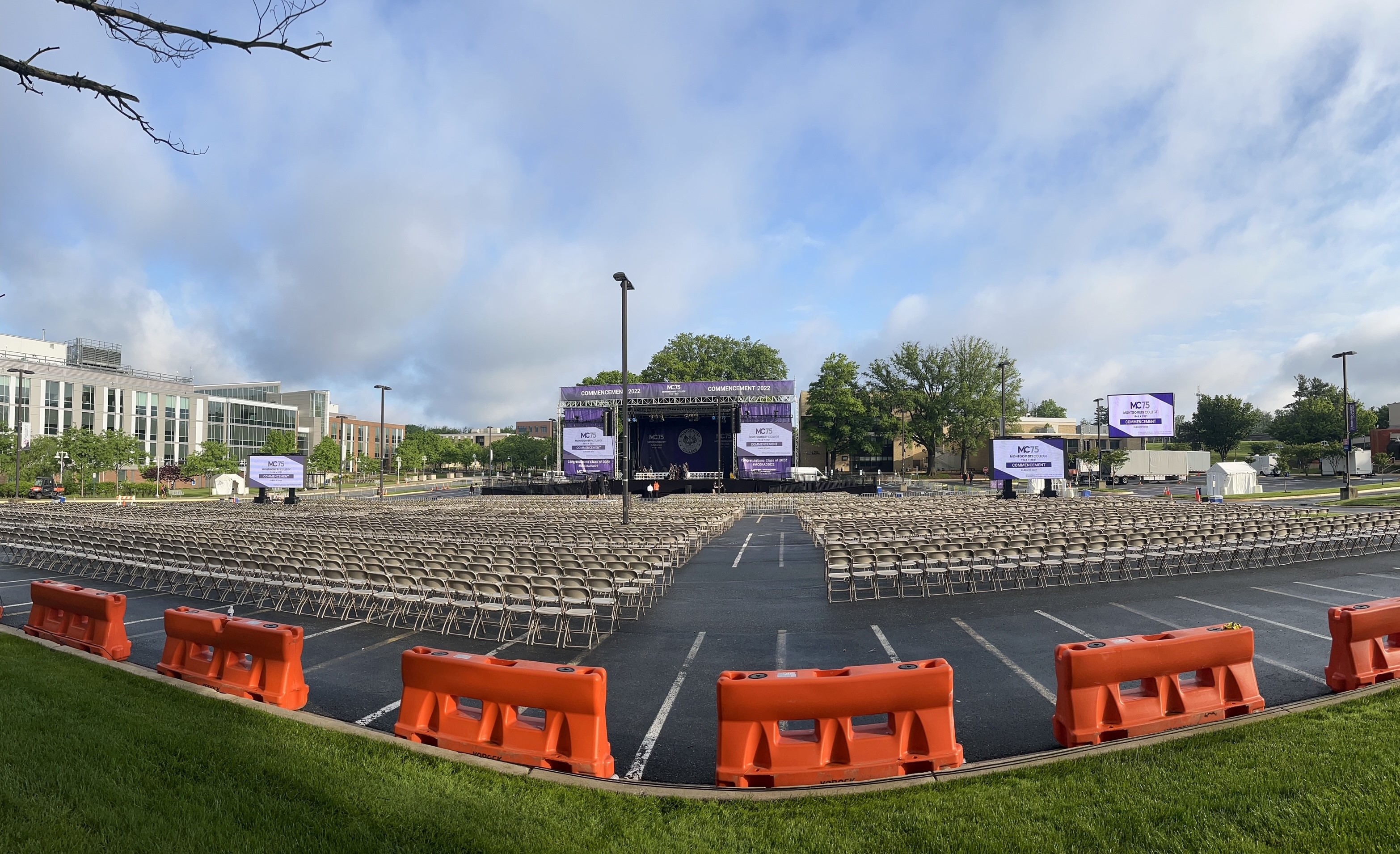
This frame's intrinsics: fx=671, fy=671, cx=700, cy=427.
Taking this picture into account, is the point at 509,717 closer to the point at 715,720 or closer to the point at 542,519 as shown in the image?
the point at 715,720

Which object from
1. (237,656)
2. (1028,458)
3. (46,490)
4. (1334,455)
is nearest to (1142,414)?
(1028,458)

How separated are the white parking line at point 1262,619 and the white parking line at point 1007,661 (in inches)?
138

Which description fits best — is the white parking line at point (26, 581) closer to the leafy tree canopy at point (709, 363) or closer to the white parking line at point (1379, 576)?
the white parking line at point (1379, 576)

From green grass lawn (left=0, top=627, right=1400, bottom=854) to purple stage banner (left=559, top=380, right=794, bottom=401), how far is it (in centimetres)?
4098

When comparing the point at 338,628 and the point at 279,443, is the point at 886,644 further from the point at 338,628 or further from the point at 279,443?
the point at 279,443

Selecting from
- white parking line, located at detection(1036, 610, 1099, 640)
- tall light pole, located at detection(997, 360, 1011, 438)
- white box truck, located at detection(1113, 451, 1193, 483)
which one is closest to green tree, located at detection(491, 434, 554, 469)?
tall light pole, located at detection(997, 360, 1011, 438)

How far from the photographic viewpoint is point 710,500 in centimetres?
3431

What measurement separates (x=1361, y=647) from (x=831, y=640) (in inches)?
186

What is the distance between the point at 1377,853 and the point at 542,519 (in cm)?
2004

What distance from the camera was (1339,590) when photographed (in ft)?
34.5

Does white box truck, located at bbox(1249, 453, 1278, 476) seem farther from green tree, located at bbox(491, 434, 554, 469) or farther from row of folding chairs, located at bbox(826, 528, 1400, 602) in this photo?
green tree, located at bbox(491, 434, 554, 469)

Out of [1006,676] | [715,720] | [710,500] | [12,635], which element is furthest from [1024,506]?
[12,635]

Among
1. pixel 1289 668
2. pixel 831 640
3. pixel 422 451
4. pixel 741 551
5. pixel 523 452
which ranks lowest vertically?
pixel 741 551

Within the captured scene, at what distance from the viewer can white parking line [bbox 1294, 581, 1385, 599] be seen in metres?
10.1
